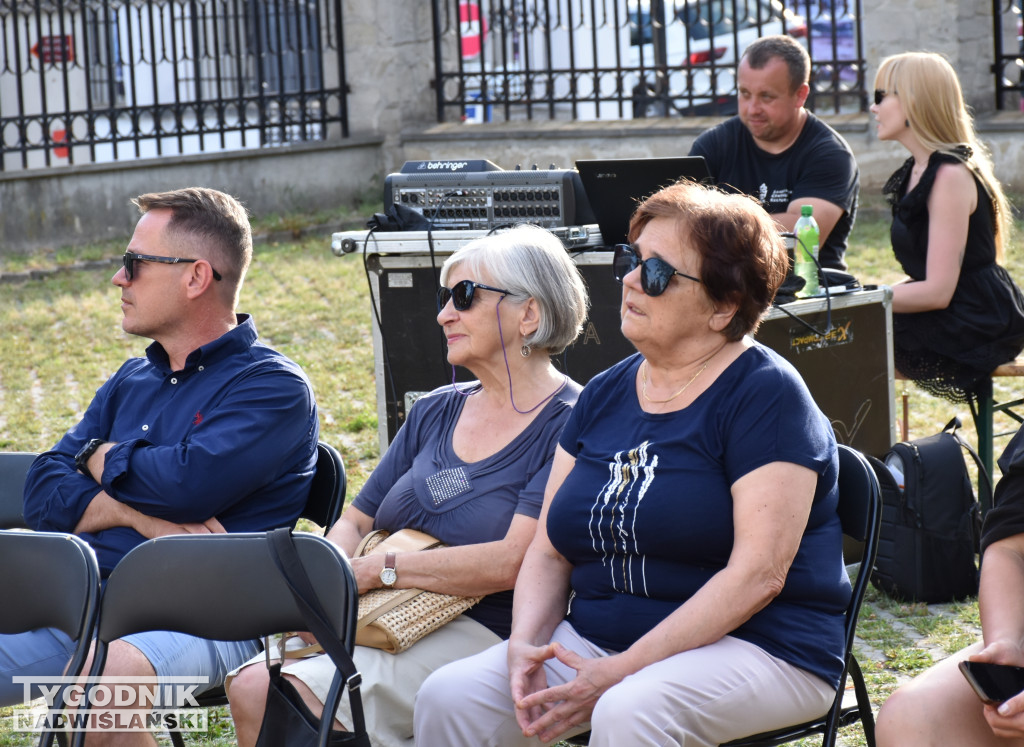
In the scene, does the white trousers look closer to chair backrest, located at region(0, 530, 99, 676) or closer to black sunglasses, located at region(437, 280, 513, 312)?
chair backrest, located at region(0, 530, 99, 676)

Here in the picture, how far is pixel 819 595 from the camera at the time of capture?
2678mm

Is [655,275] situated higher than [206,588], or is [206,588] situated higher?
[655,275]

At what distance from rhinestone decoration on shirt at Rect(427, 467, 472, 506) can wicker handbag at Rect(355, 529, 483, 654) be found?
0.11 meters

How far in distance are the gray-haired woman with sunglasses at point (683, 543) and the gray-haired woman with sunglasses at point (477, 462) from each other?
0.17m

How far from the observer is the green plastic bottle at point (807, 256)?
4.49m

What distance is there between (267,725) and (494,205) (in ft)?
7.96

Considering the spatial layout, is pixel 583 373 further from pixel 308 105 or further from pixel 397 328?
pixel 308 105

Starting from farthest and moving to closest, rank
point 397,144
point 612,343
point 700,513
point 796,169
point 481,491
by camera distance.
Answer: point 397,144 → point 796,169 → point 612,343 → point 481,491 → point 700,513

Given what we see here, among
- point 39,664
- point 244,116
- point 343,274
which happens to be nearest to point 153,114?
point 244,116

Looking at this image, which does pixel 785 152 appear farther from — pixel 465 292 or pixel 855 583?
pixel 855 583

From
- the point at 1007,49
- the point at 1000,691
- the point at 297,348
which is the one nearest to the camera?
the point at 1000,691

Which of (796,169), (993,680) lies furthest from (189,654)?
(796,169)

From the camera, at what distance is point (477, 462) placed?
3.13m

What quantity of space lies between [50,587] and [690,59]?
9280mm
